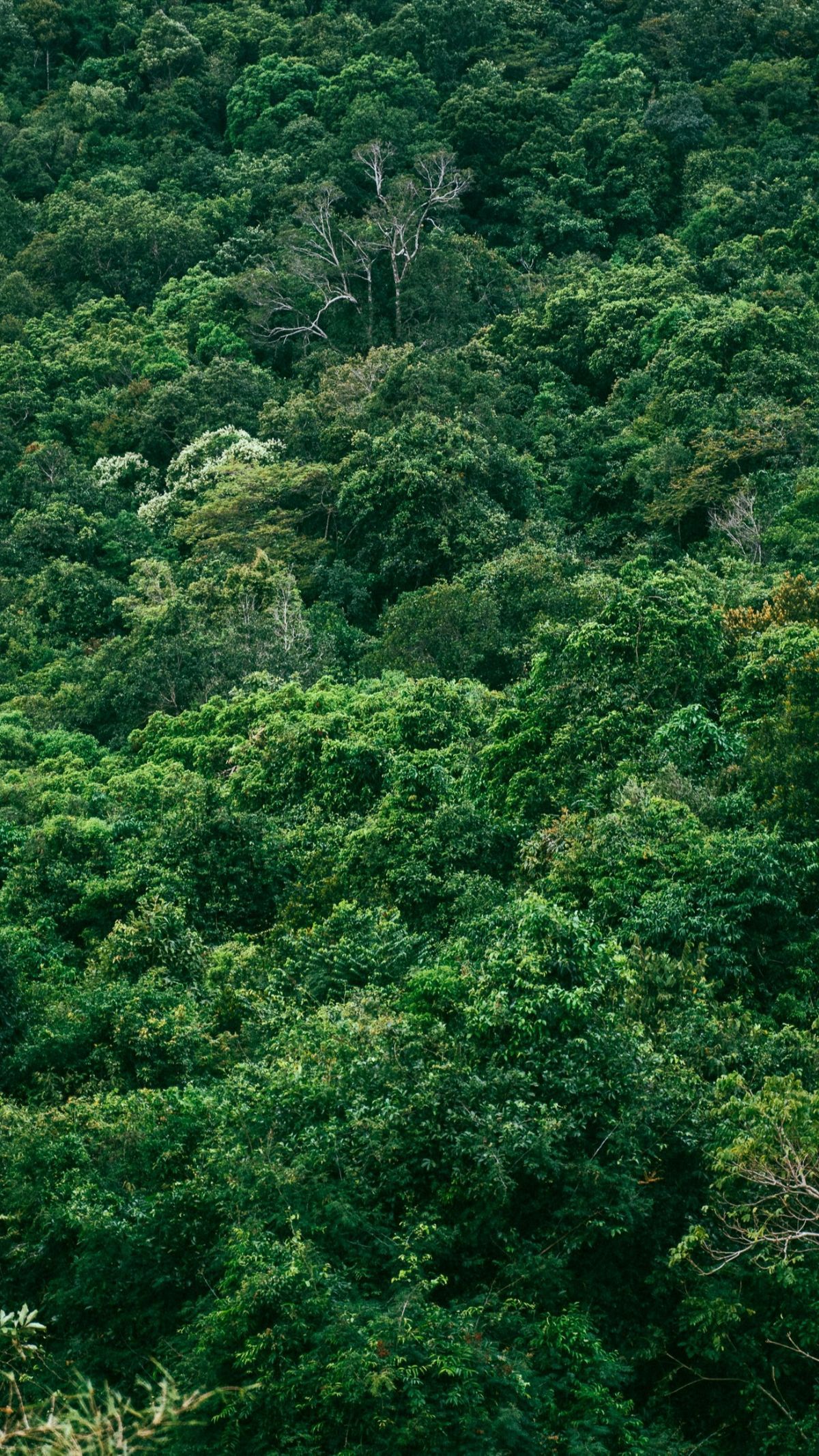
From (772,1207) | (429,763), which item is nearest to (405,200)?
(429,763)

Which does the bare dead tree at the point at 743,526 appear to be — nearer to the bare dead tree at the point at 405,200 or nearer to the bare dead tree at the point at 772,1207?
the bare dead tree at the point at 405,200

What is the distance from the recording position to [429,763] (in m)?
16.8

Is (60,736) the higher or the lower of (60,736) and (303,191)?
the lower

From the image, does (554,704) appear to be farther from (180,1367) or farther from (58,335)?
(58,335)

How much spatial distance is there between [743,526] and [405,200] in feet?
55.3

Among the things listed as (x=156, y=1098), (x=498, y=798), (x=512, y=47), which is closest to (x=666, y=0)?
(x=512, y=47)

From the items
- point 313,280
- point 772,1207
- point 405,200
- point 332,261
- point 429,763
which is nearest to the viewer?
point 772,1207

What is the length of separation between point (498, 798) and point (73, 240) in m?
30.1

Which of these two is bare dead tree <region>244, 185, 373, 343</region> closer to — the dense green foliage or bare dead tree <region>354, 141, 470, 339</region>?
the dense green foliage

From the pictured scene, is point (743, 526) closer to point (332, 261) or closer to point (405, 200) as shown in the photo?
point (332, 261)

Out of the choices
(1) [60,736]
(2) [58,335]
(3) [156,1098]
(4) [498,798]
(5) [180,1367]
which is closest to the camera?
(5) [180,1367]

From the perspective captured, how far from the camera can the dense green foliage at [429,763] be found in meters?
9.34

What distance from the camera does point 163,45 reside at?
46.3m

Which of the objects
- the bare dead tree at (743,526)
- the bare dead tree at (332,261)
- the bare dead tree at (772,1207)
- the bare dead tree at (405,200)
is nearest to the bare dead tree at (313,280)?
the bare dead tree at (332,261)
